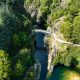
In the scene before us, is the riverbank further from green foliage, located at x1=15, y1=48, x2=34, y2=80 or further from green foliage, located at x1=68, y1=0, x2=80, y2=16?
green foliage, located at x1=68, y1=0, x2=80, y2=16

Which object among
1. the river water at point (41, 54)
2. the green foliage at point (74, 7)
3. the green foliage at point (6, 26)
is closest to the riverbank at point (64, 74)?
the river water at point (41, 54)

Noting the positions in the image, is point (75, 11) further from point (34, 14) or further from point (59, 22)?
point (34, 14)

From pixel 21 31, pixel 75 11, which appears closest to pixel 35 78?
pixel 21 31

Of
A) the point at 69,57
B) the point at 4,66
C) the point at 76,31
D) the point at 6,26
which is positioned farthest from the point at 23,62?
the point at 76,31

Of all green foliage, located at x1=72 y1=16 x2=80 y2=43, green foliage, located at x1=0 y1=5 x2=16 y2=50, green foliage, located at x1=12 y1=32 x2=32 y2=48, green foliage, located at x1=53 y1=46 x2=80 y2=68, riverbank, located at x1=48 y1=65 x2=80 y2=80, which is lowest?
riverbank, located at x1=48 y1=65 x2=80 y2=80

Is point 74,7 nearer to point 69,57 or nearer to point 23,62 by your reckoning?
point 69,57

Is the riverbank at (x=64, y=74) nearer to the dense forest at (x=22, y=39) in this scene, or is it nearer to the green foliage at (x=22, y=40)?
the dense forest at (x=22, y=39)

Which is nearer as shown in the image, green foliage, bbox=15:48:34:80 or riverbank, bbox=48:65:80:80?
green foliage, bbox=15:48:34:80

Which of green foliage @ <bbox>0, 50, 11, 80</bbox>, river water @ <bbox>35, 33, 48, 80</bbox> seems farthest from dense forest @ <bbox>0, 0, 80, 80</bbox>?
river water @ <bbox>35, 33, 48, 80</bbox>
